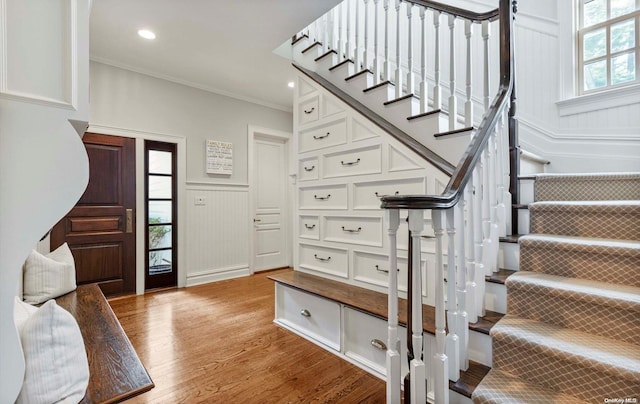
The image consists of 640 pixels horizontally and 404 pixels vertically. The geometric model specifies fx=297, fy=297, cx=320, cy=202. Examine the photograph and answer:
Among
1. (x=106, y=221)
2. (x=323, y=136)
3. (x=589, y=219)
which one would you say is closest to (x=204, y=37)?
(x=323, y=136)

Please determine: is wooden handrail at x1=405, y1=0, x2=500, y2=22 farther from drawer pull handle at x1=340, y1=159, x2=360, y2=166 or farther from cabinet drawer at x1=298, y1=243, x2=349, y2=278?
cabinet drawer at x1=298, y1=243, x2=349, y2=278

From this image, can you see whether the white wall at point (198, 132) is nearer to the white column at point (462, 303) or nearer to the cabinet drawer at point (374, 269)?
the cabinet drawer at point (374, 269)

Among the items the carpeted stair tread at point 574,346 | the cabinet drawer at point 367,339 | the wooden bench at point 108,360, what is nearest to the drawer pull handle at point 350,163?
the cabinet drawer at point 367,339

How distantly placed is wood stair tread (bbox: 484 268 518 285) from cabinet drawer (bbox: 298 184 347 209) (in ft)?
3.76

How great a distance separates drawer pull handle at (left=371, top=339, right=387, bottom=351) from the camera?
1.78m

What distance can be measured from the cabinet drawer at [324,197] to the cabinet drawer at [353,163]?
0.12 meters

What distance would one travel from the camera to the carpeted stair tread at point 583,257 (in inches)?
52.8

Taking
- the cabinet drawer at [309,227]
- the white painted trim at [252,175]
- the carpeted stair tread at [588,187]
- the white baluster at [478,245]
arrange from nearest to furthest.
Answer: the white baluster at [478,245] → the carpeted stair tread at [588,187] → the cabinet drawer at [309,227] → the white painted trim at [252,175]

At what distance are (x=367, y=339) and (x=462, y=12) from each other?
2207 mm

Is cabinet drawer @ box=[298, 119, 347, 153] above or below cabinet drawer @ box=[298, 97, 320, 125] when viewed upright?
below

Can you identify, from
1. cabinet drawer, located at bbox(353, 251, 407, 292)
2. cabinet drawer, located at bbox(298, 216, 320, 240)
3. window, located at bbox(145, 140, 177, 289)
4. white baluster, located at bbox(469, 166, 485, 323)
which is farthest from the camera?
window, located at bbox(145, 140, 177, 289)

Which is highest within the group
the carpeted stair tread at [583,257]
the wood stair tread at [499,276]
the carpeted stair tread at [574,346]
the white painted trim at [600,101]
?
the white painted trim at [600,101]

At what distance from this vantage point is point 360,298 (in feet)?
6.59

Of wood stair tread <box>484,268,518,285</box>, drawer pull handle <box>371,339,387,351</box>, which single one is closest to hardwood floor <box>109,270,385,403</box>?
drawer pull handle <box>371,339,387,351</box>
